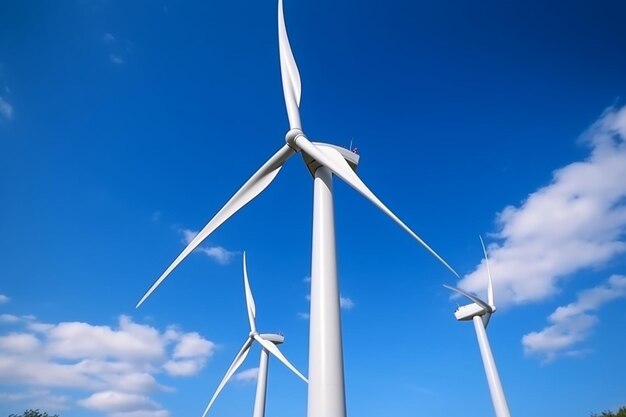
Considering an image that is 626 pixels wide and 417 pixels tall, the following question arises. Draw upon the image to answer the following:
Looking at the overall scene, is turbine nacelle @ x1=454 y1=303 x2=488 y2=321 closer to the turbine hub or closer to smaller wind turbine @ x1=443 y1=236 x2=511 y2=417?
smaller wind turbine @ x1=443 y1=236 x2=511 y2=417

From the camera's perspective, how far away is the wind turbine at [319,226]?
10.9m

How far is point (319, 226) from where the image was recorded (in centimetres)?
1443

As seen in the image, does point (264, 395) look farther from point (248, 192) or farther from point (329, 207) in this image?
point (329, 207)

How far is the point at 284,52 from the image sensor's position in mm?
23391

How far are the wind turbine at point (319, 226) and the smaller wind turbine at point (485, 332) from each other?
2914 centimetres

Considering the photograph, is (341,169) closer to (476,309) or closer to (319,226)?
(319,226)

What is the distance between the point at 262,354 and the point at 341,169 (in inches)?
1286

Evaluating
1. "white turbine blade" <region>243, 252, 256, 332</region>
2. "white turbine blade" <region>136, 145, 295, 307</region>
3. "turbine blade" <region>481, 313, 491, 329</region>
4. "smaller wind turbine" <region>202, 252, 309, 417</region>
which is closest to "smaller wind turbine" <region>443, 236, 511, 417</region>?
"turbine blade" <region>481, 313, 491, 329</region>

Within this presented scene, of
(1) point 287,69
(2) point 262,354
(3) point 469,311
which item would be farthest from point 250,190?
(3) point 469,311

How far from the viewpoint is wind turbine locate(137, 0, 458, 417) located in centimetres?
1091

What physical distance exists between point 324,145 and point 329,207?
15.3ft

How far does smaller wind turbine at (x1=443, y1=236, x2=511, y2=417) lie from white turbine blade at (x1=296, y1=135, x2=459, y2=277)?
94.6ft

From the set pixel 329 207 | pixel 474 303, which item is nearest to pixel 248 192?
pixel 329 207

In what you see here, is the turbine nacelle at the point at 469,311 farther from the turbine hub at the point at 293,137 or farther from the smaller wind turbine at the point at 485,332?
the turbine hub at the point at 293,137
